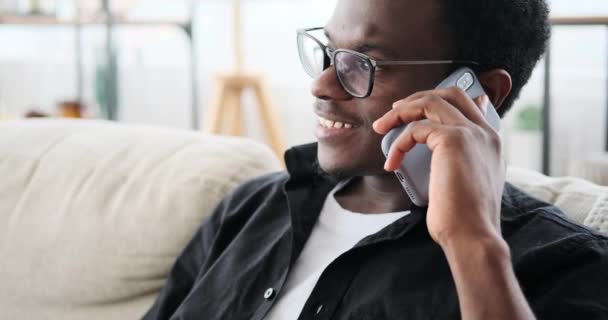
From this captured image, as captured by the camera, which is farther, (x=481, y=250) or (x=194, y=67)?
(x=194, y=67)

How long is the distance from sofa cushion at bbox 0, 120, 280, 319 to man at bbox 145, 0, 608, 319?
61 millimetres

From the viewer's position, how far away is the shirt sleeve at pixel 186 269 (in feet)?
4.14

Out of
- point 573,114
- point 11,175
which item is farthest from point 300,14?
point 11,175

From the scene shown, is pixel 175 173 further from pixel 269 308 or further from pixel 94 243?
pixel 269 308

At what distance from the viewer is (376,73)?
3.47 ft

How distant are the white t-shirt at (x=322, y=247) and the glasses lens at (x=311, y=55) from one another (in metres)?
0.21

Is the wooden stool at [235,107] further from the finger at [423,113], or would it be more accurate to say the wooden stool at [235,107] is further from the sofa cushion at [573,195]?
the finger at [423,113]

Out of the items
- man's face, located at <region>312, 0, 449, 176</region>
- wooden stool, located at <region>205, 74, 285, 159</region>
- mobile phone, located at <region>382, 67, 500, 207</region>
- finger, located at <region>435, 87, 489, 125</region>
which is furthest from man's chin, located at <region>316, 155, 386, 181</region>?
wooden stool, located at <region>205, 74, 285, 159</region>

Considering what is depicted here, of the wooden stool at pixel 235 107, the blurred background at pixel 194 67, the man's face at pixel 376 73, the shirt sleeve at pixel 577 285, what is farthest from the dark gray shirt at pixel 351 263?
the wooden stool at pixel 235 107

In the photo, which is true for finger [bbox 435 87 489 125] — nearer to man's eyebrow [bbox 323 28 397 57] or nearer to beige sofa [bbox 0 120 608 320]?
man's eyebrow [bbox 323 28 397 57]

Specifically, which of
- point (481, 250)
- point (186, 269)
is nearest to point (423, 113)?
point (481, 250)

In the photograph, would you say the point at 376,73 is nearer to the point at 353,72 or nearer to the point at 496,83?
the point at 353,72

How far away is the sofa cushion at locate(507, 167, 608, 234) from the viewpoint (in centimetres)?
106

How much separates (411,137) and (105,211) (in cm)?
67
